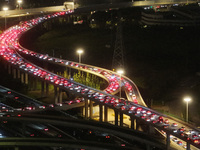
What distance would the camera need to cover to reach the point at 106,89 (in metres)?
102

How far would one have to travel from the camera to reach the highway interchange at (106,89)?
76725 mm

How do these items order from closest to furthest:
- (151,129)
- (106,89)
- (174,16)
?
(151,129)
(106,89)
(174,16)

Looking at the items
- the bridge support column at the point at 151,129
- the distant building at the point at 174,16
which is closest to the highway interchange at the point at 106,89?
the bridge support column at the point at 151,129

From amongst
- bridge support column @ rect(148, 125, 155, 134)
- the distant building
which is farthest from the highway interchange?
the distant building

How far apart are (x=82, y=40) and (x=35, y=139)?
86.9m

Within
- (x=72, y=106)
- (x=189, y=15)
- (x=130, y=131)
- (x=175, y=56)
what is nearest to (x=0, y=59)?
(x=72, y=106)

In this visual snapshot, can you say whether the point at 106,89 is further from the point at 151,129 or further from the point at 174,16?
the point at 174,16

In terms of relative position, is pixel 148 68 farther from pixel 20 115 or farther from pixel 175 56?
pixel 20 115

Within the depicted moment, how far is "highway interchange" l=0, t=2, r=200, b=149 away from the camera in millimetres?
76725

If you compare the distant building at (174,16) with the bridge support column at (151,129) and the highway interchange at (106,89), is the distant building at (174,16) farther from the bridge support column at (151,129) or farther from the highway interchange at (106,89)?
the bridge support column at (151,129)

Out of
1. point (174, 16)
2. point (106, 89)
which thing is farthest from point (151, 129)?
point (174, 16)

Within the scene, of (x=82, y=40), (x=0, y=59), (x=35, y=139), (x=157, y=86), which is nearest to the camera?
(x=35, y=139)

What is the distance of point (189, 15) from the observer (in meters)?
170

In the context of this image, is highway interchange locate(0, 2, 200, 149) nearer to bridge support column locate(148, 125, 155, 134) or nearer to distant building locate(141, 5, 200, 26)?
bridge support column locate(148, 125, 155, 134)
